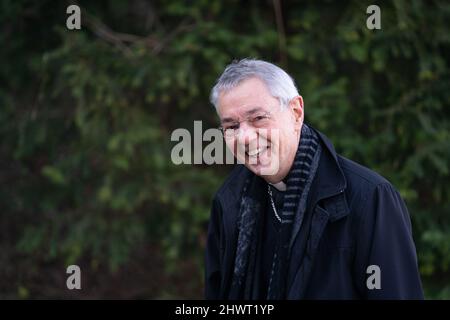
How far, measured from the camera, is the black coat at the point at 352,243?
81.7 inches

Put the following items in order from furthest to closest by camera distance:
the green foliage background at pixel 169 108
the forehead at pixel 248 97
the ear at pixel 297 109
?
the green foliage background at pixel 169 108, the ear at pixel 297 109, the forehead at pixel 248 97

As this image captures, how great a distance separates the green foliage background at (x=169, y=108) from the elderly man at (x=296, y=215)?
1.72m

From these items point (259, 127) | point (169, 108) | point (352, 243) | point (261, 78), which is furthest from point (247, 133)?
point (169, 108)

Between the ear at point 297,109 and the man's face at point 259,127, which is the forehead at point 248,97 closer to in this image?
the man's face at point 259,127

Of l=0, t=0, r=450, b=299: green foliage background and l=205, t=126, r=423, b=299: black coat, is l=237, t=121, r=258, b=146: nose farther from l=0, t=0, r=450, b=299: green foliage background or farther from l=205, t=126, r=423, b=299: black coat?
l=0, t=0, r=450, b=299: green foliage background

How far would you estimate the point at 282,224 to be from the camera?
7.50 feet

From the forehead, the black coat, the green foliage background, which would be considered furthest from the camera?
the green foliage background

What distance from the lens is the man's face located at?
7.35 ft

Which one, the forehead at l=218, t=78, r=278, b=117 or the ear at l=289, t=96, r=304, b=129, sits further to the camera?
the ear at l=289, t=96, r=304, b=129

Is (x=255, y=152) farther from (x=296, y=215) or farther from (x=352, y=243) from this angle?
(x=352, y=243)

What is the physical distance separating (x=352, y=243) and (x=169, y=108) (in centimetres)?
306

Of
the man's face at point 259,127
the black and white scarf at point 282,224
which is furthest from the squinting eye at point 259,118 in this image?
the black and white scarf at point 282,224

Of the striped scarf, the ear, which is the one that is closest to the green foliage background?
the ear
